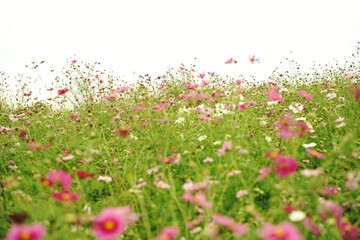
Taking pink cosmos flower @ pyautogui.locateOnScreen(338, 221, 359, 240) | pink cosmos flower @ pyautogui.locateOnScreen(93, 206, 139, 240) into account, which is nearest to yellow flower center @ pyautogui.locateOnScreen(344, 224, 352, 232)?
pink cosmos flower @ pyautogui.locateOnScreen(338, 221, 359, 240)

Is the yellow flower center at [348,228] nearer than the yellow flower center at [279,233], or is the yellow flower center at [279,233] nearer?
the yellow flower center at [279,233]

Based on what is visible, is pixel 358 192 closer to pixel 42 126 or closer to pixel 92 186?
pixel 92 186

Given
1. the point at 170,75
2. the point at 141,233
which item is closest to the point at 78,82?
the point at 170,75

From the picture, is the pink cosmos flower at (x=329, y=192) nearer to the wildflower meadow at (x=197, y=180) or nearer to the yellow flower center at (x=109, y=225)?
the wildflower meadow at (x=197, y=180)

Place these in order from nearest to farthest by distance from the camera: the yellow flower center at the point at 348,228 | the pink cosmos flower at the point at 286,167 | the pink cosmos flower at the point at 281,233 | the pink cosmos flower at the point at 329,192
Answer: the pink cosmos flower at the point at 281,233 < the pink cosmos flower at the point at 286,167 < the yellow flower center at the point at 348,228 < the pink cosmos flower at the point at 329,192

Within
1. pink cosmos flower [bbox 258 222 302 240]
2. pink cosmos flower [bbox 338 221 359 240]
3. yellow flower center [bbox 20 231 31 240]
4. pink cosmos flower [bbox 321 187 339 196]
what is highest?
yellow flower center [bbox 20 231 31 240]

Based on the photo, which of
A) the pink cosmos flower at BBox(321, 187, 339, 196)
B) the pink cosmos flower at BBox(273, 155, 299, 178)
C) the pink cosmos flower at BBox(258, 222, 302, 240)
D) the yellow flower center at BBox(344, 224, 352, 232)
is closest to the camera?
the pink cosmos flower at BBox(258, 222, 302, 240)

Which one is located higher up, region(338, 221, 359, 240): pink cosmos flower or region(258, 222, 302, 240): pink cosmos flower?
region(258, 222, 302, 240): pink cosmos flower

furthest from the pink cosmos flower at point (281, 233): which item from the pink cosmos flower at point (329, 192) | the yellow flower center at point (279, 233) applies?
the pink cosmos flower at point (329, 192)

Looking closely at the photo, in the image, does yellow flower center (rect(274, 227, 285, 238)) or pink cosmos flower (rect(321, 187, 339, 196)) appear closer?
yellow flower center (rect(274, 227, 285, 238))

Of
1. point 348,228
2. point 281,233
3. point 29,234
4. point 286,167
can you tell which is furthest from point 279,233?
point 29,234

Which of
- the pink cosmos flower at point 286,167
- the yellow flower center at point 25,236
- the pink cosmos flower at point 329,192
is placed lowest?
the pink cosmos flower at point 329,192

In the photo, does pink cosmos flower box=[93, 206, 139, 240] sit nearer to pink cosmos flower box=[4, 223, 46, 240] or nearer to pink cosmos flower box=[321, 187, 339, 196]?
pink cosmos flower box=[4, 223, 46, 240]

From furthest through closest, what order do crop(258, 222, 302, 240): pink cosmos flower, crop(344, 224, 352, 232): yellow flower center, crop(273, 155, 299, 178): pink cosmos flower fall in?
crop(344, 224, 352, 232): yellow flower center, crop(273, 155, 299, 178): pink cosmos flower, crop(258, 222, 302, 240): pink cosmos flower
